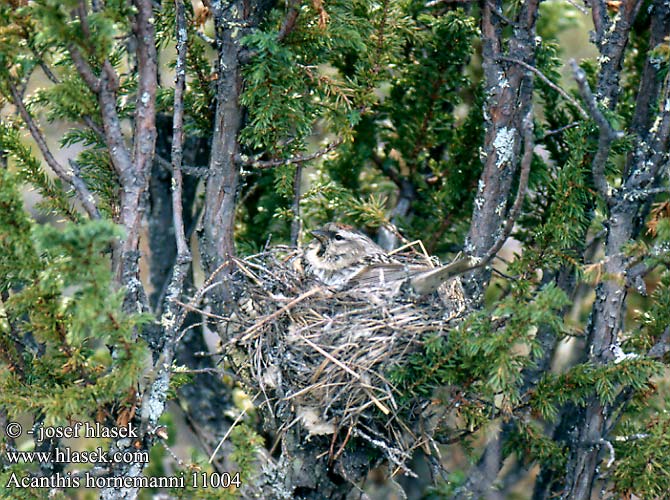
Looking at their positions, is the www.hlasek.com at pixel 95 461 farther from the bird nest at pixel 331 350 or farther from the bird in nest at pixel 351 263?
the bird in nest at pixel 351 263

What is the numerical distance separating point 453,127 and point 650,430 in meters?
2.30

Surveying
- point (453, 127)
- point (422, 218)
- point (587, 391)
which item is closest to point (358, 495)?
point (587, 391)

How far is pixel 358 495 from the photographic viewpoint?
4.30 meters

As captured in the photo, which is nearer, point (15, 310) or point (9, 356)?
point (15, 310)

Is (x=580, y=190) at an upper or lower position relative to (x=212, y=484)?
upper

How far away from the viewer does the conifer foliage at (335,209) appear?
3.14m

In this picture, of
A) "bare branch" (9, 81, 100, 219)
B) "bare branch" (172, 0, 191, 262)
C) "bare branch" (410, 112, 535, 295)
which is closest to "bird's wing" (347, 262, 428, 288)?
"bare branch" (410, 112, 535, 295)

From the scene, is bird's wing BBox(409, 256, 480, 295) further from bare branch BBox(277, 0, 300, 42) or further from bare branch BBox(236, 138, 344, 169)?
bare branch BBox(277, 0, 300, 42)

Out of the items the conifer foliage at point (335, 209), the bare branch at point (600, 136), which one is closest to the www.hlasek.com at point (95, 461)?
the conifer foliage at point (335, 209)

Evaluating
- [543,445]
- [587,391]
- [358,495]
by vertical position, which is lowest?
[358,495]

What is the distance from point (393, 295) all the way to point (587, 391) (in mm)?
1105

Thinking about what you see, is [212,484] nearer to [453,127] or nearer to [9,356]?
[9,356]

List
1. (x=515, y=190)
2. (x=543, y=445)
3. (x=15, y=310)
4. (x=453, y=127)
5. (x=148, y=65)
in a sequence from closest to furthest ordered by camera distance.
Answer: (x=15, y=310) < (x=148, y=65) < (x=543, y=445) < (x=515, y=190) < (x=453, y=127)

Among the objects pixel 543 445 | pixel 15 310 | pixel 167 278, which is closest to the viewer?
pixel 15 310
